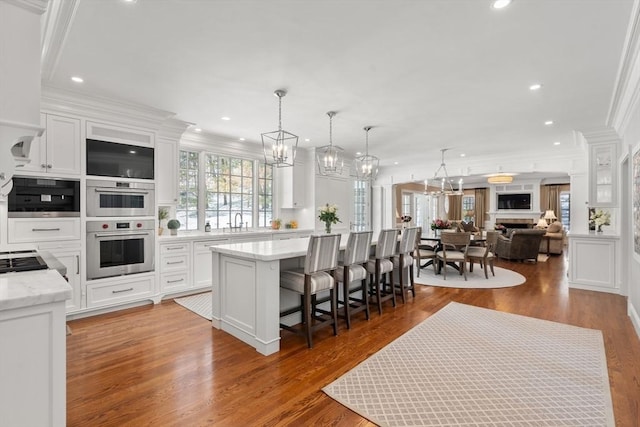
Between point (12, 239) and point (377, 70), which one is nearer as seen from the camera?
point (377, 70)

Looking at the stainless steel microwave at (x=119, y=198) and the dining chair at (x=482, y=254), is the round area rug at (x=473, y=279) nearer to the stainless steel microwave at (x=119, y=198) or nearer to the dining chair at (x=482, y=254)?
the dining chair at (x=482, y=254)

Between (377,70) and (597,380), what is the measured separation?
312cm

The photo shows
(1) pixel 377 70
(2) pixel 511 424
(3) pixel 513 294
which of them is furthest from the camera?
(3) pixel 513 294

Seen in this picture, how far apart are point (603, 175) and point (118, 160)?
7.13 meters

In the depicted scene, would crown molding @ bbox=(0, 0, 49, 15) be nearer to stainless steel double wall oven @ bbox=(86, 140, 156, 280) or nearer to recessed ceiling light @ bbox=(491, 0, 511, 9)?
recessed ceiling light @ bbox=(491, 0, 511, 9)

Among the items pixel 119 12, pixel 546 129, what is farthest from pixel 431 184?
pixel 119 12

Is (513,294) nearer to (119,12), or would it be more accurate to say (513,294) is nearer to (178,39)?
(178,39)

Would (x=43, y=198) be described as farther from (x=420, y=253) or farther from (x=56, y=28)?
(x=420, y=253)

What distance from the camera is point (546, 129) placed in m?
5.16

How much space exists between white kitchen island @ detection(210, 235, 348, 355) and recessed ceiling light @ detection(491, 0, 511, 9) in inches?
92.8

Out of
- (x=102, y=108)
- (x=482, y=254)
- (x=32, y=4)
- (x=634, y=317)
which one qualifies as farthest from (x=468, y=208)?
(x=32, y=4)

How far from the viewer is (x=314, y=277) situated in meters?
3.11

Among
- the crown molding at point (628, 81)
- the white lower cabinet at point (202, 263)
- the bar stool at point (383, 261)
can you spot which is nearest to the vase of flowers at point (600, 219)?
the crown molding at point (628, 81)

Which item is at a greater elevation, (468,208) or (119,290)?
(468,208)
